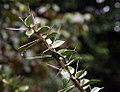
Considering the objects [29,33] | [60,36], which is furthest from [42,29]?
[60,36]

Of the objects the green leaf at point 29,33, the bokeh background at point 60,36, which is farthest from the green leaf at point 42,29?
the bokeh background at point 60,36

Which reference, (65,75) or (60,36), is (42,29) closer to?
(65,75)

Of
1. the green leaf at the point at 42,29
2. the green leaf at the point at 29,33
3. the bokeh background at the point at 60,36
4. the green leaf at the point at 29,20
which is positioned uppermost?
the bokeh background at the point at 60,36

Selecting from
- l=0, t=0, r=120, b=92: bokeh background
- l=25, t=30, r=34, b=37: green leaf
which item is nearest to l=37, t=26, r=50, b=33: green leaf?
l=25, t=30, r=34, b=37: green leaf

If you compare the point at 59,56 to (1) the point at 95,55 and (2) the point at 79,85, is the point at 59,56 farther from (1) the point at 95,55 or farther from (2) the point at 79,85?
(1) the point at 95,55

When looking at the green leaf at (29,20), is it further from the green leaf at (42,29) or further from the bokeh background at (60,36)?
the bokeh background at (60,36)

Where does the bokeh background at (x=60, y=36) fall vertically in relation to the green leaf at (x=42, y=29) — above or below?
above

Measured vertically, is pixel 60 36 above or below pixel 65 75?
above

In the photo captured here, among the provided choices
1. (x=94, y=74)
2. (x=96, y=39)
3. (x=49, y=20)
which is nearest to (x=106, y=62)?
(x=94, y=74)
